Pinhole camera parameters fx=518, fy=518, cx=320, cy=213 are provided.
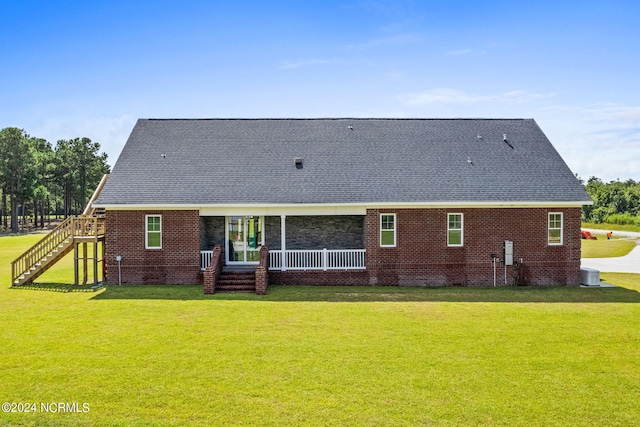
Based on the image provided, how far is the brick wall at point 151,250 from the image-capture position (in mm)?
19672

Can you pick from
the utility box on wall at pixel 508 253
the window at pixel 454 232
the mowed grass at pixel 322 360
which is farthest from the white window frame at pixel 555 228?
the mowed grass at pixel 322 360

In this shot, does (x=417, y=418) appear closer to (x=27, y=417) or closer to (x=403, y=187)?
(x=27, y=417)

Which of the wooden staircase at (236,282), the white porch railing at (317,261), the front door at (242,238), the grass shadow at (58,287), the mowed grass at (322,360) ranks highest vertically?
the front door at (242,238)

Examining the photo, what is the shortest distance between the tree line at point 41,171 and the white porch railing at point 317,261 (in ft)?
192

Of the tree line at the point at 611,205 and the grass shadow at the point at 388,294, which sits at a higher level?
the tree line at the point at 611,205

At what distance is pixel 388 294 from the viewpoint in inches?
703

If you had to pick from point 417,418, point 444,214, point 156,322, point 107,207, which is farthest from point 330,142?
point 417,418

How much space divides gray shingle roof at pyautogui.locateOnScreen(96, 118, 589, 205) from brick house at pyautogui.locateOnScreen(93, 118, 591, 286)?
0.08 m

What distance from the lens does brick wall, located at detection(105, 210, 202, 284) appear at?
1967cm

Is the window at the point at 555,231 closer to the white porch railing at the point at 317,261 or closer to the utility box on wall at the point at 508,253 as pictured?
the utility box on wall at the point at 508,253

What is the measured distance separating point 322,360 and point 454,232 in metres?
11.4

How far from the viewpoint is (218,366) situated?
978cm

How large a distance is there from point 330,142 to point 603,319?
13.3 meters

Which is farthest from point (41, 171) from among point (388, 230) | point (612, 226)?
point (612, 226)
